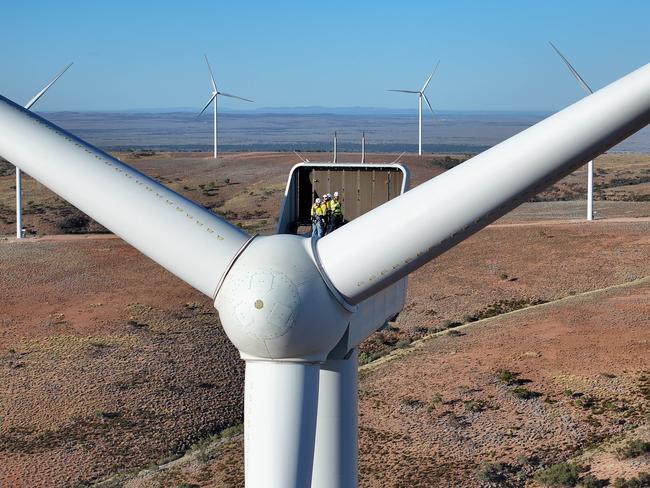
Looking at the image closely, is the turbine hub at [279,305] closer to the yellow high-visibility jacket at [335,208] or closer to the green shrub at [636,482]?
the yellow high-visibility jacket at [335,208]

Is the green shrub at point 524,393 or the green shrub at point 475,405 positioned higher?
the green shrub at point 524,393

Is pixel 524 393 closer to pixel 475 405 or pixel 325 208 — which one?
pixel 475 405

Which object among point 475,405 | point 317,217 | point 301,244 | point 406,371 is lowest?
point 406,371

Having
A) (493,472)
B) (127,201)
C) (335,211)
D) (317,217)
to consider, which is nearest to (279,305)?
(127,201)

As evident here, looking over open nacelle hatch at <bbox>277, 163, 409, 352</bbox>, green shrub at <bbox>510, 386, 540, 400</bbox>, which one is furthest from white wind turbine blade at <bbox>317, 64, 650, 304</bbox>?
green shrub at <bbox>510, 386, 540, 400</bbox>

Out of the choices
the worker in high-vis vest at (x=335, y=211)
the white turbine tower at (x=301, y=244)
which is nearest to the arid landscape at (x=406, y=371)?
the worker in high-vis vest at (x=335, y=211)
